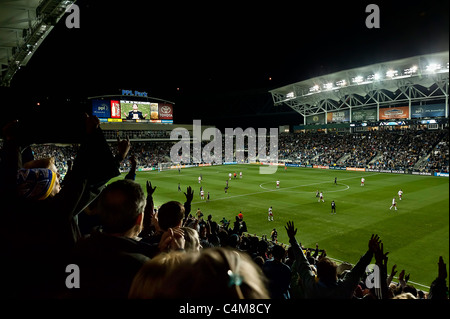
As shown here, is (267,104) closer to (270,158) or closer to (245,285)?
(270,158)

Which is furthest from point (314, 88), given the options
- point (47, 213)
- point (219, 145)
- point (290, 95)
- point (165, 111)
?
point (47, 213)

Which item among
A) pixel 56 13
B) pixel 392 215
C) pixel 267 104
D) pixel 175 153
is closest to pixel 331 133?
pixel 267 104

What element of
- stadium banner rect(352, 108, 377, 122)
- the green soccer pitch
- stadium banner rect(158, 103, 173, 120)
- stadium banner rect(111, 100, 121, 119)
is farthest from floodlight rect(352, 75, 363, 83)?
stadium banner rect(111, 100, 121, 119)

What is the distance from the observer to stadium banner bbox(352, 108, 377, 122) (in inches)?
2210

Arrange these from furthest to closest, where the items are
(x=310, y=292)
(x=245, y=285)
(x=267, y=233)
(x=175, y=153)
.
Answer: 1. (x=175, y=153)
2. (x=267, y=233)
3. (x=310, y=292)
4. (x=245, y=285)

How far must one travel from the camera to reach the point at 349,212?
24281mm

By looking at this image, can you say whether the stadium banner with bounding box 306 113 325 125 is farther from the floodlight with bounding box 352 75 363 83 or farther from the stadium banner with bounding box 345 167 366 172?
the stadium banner with bounding box 345 167 366 172

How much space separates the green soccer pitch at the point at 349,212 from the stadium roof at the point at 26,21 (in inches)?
647

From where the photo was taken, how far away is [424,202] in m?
26.3

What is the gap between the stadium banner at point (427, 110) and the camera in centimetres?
4722

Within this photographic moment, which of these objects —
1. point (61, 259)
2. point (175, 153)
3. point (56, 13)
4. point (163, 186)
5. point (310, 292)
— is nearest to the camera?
point (61, 259)

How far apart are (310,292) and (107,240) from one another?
7.73 feet

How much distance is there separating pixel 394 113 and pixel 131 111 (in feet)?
176

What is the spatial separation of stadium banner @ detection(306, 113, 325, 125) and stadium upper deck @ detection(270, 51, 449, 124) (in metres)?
0.76
